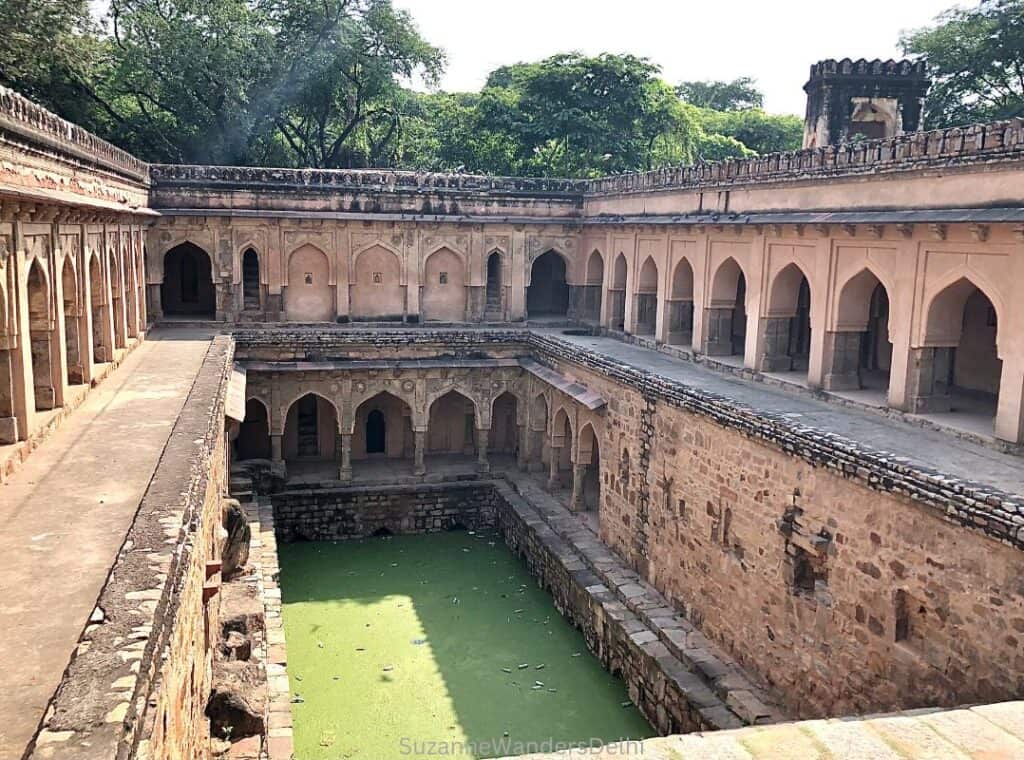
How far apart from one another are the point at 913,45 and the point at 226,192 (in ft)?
57.6

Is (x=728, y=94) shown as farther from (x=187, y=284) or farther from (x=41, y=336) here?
(x=41, y=336)

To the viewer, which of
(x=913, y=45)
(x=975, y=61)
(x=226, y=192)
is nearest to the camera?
(x=226, y=192)

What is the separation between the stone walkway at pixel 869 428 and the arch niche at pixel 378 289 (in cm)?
594

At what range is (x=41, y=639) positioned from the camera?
4.62m

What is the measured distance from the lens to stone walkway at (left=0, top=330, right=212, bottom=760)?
Answer: 429 centimetres

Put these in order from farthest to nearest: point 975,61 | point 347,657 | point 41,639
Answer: point 975,61 → point 347,657 → point 41,639

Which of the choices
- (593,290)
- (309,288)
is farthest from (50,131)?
(593,290)

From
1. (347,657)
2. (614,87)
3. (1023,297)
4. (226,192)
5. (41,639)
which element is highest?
(614,87)

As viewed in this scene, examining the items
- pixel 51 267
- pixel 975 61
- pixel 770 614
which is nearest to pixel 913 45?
pixel 975 61

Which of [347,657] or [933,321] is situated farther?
[347,657]

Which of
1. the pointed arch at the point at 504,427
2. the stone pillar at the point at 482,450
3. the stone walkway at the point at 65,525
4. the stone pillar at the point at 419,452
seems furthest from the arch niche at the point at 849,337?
the pointed arch at the point at 504,427

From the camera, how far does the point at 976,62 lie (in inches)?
888

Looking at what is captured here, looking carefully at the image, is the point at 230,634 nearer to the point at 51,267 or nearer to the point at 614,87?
the point at 51,267

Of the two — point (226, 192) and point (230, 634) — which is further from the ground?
point (226, 192)
